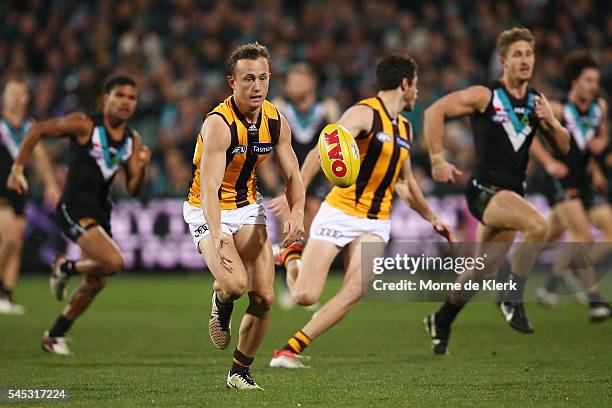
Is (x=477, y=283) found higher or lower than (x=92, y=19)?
lower

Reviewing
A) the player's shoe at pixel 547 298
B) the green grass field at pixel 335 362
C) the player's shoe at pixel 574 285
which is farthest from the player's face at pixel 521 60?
the player's shoe at pixel 574 285

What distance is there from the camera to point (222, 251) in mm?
6859

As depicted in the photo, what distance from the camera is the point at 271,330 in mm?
11453

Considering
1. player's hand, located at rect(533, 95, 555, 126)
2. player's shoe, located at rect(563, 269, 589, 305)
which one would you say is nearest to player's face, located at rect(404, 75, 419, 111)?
player's hand, located at rect(533, 95, 555, 126)

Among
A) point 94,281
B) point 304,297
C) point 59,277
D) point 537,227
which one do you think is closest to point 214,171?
point 304,297

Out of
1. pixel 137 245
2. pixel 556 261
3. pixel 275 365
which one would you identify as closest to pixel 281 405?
pixel 275 365

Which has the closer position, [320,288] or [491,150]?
[320,288]

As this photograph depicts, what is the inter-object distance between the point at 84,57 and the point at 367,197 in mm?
13753

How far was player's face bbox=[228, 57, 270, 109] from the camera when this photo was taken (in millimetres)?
7105

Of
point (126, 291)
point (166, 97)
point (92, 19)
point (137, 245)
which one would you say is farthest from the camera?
point (92, 19)

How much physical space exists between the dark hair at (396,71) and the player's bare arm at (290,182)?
5.77ft

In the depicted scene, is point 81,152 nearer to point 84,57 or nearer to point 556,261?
point 556,261

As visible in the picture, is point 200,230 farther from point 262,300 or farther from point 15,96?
point 15,96

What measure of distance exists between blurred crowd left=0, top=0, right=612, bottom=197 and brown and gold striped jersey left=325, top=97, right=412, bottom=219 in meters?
9.83
